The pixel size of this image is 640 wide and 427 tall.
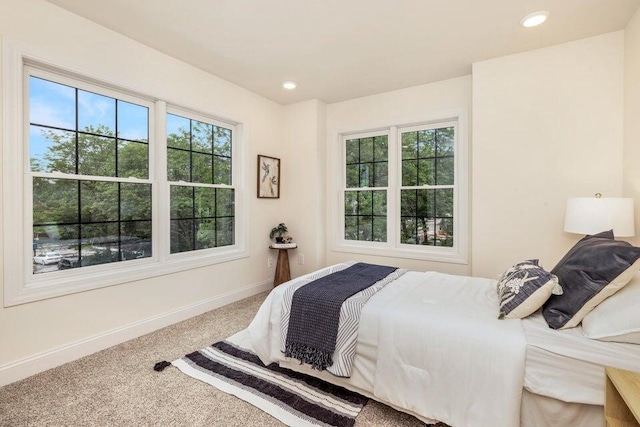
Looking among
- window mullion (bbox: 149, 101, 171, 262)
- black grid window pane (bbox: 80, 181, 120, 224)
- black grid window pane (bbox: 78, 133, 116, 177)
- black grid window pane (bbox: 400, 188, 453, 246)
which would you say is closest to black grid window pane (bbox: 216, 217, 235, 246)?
window mullion (bbox: 149, 101, 171, 262)

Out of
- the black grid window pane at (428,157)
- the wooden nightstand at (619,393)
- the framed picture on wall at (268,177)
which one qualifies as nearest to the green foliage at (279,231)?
the framed picture on wall at (268,177)

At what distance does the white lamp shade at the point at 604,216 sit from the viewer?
205 cm

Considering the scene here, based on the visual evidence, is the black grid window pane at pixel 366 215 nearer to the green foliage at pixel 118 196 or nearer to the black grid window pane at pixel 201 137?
the green foliage at pixel 118 196

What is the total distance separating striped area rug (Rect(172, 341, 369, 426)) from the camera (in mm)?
1682

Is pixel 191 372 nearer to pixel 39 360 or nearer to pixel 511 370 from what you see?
pixel 39 360

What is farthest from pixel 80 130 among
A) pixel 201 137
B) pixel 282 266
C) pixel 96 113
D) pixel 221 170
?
pixel 282 266

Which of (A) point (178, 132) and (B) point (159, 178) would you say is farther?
(A) point (178, 132)

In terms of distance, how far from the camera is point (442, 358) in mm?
1488

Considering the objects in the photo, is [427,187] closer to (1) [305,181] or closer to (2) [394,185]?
(2) [394,185]

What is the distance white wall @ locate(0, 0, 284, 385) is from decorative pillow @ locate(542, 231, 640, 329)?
304 centimetres

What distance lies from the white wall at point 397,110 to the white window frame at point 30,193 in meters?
1.86

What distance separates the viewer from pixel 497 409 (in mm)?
1365

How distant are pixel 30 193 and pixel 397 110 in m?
3.61

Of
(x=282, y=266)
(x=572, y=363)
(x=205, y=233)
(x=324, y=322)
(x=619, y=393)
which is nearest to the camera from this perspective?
(x=619, y=393)
